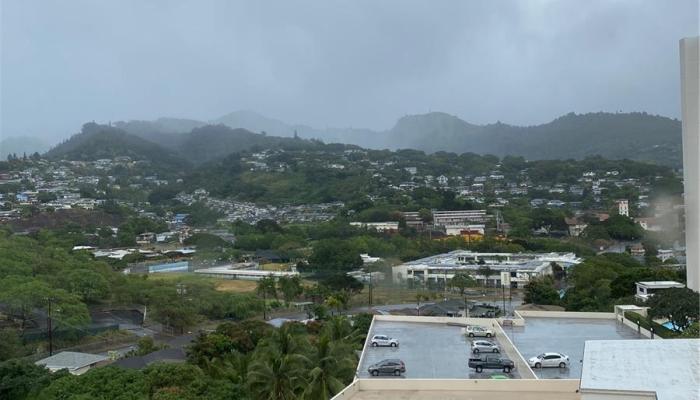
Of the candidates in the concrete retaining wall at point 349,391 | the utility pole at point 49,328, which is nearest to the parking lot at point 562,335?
the concrete retaining wall at point 349,391

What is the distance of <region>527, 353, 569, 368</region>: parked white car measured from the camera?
7.39 meters

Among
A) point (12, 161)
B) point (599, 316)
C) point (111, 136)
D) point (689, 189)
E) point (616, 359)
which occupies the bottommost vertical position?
point (599, 316)

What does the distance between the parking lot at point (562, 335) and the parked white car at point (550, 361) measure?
0.26 ft

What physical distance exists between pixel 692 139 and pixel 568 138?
76.7 m

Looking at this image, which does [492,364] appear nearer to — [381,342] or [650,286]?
[381,342]

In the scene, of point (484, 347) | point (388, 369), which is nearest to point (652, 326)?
point (484, 347)

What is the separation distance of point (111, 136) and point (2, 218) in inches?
1780

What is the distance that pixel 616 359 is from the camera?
4.74 metres

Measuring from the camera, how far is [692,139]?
10.6m

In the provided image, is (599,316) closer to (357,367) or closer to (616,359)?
(357,367)

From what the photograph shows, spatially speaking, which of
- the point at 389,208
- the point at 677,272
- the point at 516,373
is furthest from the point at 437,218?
the point at 516,373

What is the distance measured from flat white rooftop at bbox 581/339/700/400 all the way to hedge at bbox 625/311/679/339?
165 inches

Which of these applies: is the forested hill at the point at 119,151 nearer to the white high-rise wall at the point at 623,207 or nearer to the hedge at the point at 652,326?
the white high-rise wall at the point at 623,207

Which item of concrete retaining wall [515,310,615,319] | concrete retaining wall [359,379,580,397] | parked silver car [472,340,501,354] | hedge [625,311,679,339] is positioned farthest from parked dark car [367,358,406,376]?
concrete retaining wall [515,310,615,319]
